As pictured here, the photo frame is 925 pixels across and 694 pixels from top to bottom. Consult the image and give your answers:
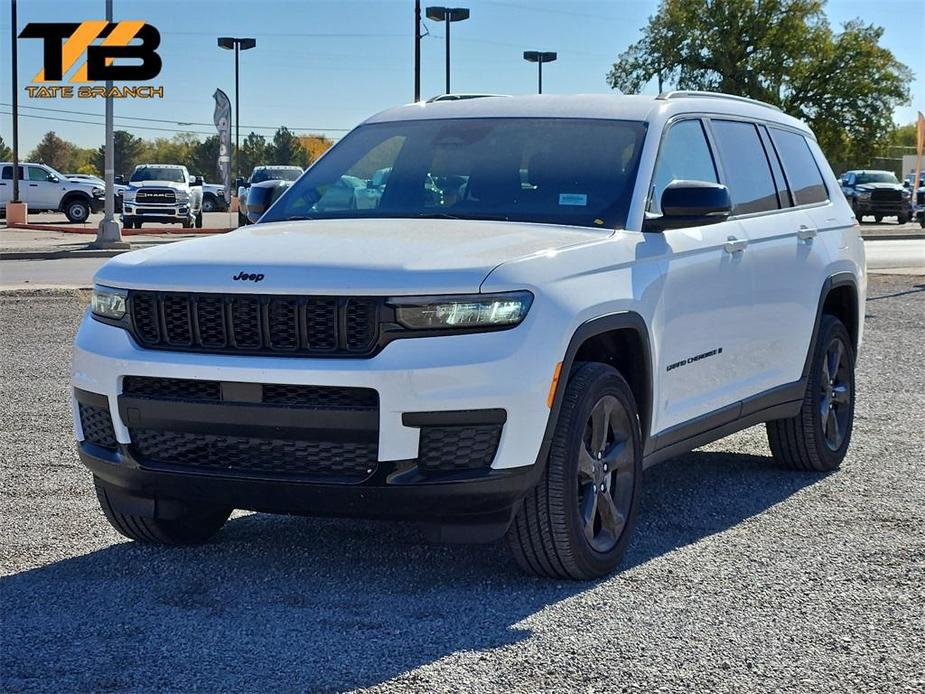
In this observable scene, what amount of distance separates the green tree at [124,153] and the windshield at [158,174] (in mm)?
115769

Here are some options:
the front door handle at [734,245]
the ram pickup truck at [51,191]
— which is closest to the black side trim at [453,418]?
the front door handle at [734,245]

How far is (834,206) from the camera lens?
27.1ft

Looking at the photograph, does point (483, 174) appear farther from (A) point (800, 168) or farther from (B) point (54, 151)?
(B) point (54, 151)

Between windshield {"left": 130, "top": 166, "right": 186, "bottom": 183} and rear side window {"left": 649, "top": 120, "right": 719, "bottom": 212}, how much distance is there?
38.7 metres

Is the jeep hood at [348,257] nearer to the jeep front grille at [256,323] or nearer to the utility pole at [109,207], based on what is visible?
the jeep front grille at [256,323]

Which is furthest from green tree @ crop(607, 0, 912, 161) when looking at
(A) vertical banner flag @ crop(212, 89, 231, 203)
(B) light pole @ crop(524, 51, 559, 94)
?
(A) vertical banner flag @ crop(212, 89, 231, 203)

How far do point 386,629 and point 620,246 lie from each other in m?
1.82

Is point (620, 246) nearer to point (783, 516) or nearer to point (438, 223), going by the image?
point (438, 223)

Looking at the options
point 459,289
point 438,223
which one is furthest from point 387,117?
point 459,289

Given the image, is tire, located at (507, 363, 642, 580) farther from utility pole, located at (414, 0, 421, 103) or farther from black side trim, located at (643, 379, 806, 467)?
utility pole, located at (414, 0, 421, 103)

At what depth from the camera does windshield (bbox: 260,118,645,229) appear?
610 centimetres

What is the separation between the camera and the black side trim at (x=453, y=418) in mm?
4879

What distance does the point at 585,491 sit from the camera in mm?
5500

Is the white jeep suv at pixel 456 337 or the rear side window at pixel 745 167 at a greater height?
the rear side window at pixel 745 167
